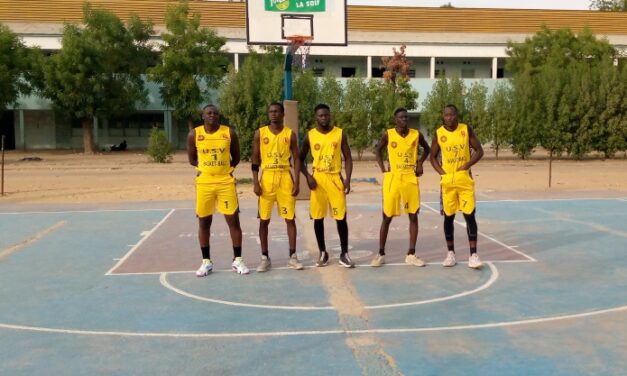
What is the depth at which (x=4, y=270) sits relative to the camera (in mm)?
7598

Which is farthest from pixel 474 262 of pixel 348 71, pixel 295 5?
pixel 348 71

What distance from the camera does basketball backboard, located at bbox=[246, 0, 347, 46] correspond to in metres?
13.7

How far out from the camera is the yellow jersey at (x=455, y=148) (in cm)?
730

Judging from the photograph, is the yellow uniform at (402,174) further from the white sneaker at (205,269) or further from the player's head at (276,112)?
the white sneaker at (205,269)

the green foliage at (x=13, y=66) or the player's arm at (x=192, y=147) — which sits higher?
the green foliage at (x=13, y=66)

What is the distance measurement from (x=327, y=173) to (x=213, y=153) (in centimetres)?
140

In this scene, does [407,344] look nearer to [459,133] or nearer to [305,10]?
[459,133]

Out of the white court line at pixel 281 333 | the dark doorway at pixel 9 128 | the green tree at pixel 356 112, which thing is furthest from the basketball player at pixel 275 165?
the dark doorway at pixel 9 128

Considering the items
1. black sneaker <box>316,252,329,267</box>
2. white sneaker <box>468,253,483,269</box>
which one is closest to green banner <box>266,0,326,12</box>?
black sneaker <box>316,252,329,267</box>

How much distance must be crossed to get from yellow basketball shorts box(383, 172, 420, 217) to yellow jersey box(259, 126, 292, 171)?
4.31 ft

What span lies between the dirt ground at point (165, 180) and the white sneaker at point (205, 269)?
835 cm

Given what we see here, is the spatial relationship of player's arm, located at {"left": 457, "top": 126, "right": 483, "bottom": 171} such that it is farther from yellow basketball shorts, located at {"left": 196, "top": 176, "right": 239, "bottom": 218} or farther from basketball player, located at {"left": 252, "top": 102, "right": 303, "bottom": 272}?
yellow basketball shorts, located at {"left": 196, "top": 176, "right": 239, "bottom": 218}

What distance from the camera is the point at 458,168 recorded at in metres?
7.31

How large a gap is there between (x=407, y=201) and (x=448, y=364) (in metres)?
3.32
